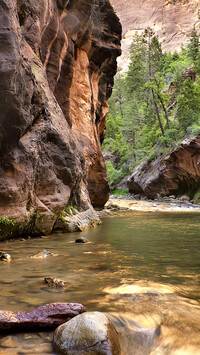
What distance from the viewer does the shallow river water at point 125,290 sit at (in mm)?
2105

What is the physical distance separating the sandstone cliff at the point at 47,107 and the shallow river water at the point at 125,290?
1971 mm

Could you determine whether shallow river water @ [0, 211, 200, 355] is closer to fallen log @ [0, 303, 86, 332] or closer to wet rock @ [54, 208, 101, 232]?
fallen log @ [0, 303, 86, 332]

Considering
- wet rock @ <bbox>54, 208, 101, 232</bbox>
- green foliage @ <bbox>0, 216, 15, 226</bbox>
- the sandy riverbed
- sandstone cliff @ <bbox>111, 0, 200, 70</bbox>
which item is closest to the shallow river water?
green foliage @ <bbox>0, 216, 15, 226</bbox>

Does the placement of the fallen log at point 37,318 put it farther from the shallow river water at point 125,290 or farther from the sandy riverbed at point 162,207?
the sandy riverbed at point 162,207

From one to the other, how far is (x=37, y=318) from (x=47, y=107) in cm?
798

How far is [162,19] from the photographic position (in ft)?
306

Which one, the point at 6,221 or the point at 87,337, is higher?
the point at 6,221

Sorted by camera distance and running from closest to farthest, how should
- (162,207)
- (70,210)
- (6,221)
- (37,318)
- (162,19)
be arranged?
(37,318), (6,221), (70,210), (162,207), (162,19)

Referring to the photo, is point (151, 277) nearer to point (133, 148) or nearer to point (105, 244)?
point (105, 244)

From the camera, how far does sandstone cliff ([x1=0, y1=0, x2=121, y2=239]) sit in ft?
21.5

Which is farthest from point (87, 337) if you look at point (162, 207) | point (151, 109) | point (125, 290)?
point (151, 109)

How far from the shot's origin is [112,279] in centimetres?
365

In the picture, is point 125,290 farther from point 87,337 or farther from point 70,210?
point 70,210

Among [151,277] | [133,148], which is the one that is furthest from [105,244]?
[133,148]
